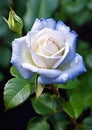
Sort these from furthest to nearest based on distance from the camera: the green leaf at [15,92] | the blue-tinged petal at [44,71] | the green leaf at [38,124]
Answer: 1. the green leaf at [38,124]
2. the green leaf at [15,92]
3. the blue-tinged petal at [44,71]

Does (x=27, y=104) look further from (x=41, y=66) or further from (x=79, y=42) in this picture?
(x=41, y=66)

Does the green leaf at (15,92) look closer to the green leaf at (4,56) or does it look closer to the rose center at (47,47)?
the rose center at (47,47)

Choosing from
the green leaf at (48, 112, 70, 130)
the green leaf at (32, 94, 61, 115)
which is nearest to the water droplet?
the green leaf at (32, 94, 61, 115)

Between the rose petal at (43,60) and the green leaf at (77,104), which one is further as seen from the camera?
the green leaf at (77,104)

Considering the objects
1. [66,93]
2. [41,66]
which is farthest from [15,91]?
[66,93]

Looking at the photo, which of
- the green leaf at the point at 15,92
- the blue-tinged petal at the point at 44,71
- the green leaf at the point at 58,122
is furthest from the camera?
the green leaf at the point at 58,122

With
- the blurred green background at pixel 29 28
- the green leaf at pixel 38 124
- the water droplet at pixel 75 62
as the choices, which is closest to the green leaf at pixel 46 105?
the green leaf at pixel 38 124

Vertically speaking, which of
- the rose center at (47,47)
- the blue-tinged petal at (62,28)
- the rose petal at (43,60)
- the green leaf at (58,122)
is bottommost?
the green leaf at (58,122)

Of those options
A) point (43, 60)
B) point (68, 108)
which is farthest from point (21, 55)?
point (68, 108)
